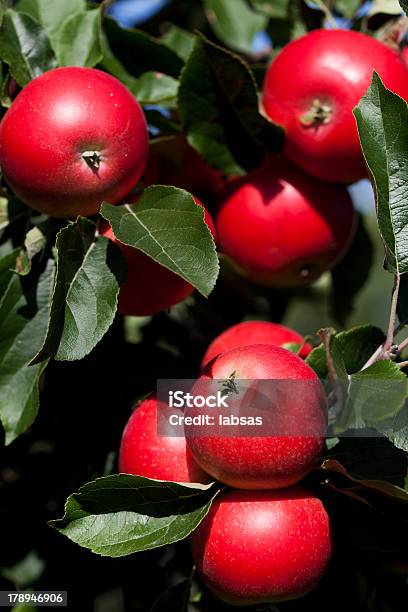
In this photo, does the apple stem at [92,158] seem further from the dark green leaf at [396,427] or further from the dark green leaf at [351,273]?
the dark green leaf at [351,273]

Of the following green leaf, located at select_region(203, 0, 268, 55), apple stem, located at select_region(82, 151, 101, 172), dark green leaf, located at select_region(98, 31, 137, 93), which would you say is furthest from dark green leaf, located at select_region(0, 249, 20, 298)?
green leaf, located at select_region(203, 0, 268, 55)

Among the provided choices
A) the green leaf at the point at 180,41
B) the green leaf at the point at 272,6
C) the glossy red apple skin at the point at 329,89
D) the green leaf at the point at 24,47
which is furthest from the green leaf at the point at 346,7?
the green leaf at the point at 24,47

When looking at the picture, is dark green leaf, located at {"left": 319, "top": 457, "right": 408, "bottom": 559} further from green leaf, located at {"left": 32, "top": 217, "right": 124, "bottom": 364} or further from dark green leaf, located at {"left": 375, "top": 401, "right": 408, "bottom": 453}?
green leaf, located at {"left": 32, "top": 217, "right": 124, "bottom": 364}

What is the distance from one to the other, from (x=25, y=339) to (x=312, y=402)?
46 centimetres

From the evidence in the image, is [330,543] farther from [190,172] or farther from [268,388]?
[190,172]

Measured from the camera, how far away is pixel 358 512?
1.16 metres

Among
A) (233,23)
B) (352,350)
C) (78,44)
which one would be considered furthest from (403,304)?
(233,23)

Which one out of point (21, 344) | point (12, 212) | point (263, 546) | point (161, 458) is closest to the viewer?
point (263, 546)

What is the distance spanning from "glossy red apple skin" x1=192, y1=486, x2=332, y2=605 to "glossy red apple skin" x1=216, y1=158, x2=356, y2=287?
525 millimetres

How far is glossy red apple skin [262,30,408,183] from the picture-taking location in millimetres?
1311

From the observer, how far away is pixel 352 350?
1.20 meters

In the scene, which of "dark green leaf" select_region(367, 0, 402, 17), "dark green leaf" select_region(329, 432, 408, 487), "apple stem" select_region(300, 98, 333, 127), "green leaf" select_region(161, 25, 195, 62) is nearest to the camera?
"dark green leaf" select_region(329, 432, 408, 487)

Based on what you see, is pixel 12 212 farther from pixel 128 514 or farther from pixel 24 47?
pixel 128 514

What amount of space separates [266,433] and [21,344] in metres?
0.42
